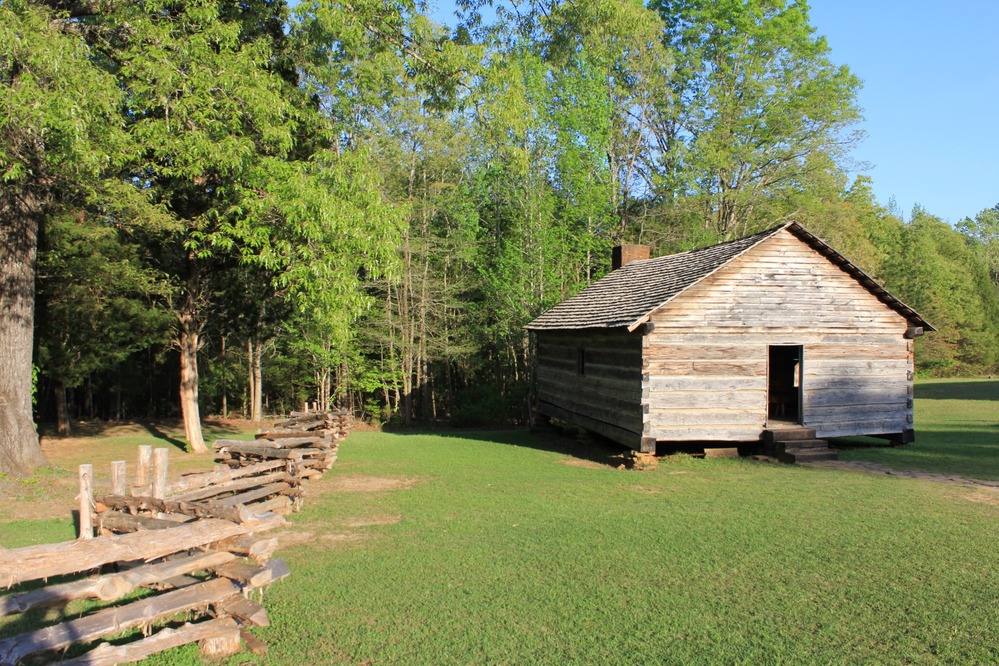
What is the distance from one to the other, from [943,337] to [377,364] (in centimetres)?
3916

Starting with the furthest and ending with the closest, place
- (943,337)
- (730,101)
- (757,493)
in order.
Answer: (943,337)
(730,101)
(757,493)

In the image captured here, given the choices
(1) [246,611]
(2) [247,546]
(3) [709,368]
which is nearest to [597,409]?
(3) [709,368]

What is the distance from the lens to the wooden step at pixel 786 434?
1502 cm

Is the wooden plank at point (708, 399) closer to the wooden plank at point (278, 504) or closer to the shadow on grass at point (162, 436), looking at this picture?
the wooden plank at point (278, 504)

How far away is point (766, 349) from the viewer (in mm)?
15375

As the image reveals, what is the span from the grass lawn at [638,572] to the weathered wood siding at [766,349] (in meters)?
2.24

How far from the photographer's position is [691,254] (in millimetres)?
18203

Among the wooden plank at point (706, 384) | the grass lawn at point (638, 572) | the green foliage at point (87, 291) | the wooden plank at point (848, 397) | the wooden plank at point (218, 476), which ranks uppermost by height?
the green foliage at point (87, 291)

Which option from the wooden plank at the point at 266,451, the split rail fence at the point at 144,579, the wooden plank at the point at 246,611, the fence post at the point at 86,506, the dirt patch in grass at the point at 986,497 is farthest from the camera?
the dirt patch in grass at the point at 986,497

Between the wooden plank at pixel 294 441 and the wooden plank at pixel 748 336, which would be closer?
the wooden plank at pixel 294 441

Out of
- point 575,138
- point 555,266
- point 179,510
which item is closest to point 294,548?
point 179,510

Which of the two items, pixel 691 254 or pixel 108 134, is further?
pixel 691 254

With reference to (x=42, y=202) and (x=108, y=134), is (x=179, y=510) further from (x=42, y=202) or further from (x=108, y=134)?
(x=42, y=202)

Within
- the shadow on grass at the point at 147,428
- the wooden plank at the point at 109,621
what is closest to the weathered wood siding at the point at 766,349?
the wooden plank at the point at 109,621
